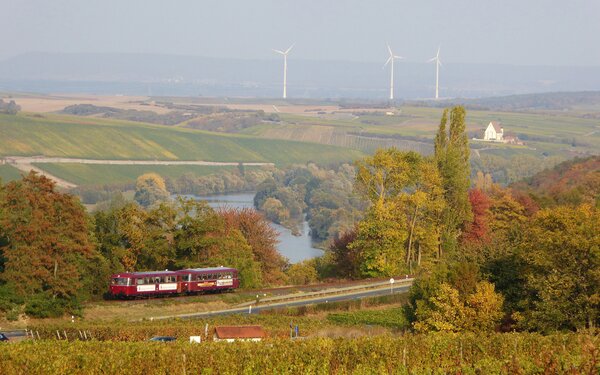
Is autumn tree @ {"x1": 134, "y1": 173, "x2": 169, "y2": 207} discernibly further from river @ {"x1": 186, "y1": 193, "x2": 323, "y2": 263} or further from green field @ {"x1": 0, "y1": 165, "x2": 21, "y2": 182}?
green field @ {"x1": 0, "y1": 165, "x2": 21, "y2": 182}

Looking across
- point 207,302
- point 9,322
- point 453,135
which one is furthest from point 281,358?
point 453,135

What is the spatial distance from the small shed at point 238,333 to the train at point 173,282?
59.2 ft

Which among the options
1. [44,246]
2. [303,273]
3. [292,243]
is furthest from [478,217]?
[292,243]

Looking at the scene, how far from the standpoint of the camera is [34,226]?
53.8m

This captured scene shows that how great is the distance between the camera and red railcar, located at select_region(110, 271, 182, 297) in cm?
5803

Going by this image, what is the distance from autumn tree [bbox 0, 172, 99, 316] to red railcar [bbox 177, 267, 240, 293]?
18.9ft

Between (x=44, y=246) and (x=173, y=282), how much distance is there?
8.40 meters

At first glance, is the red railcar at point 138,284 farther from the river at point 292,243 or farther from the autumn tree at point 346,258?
the river at point 292,243

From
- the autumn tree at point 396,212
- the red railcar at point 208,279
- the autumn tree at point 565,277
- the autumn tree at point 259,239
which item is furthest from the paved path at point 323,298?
the autumn tree at point 565,277

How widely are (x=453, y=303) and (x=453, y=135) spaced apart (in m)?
38.1

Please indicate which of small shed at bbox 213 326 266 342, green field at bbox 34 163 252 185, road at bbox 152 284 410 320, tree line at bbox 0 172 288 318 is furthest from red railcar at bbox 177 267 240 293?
green field at bbox 34 163 252 185

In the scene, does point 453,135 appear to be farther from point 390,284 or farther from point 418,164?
point 390,284

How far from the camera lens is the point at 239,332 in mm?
40250

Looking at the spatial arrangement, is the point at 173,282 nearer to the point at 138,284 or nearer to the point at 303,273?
the point at 138,284
